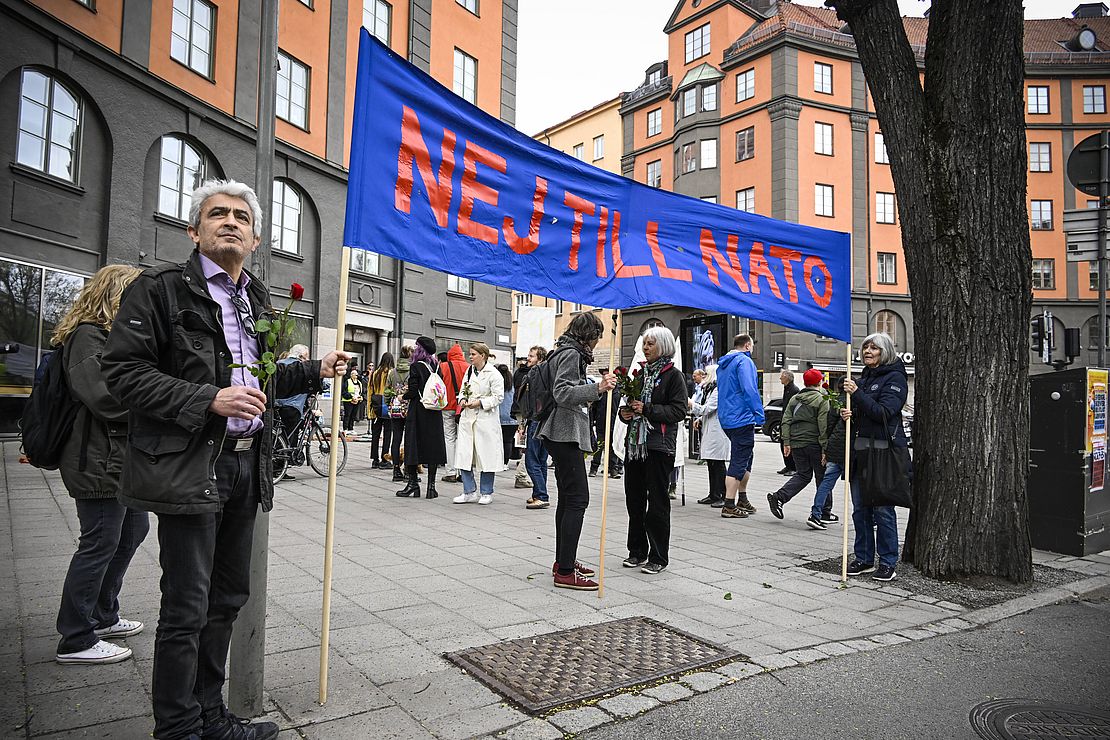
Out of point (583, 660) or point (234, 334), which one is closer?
point (234, 334)

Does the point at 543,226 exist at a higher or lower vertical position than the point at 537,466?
higher

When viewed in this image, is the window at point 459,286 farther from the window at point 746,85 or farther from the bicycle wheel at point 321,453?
the window at point 746,85

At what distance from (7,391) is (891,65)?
1430cm

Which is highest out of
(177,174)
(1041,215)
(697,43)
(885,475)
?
(697,43)

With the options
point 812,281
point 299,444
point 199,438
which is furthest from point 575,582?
point 299,444

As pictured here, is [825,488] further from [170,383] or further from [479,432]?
[170,383]

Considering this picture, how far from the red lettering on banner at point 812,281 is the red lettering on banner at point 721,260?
0.73m

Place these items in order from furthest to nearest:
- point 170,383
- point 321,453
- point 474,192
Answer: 1. point 321,453
2. point 474,192
3. point 170,383

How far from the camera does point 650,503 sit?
20.0 feet

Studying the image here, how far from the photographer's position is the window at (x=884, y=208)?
1505 inches

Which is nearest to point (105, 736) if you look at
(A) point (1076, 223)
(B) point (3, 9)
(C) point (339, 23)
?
(A) point (1076, 223)

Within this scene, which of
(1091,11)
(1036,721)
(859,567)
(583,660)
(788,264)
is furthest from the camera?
(1091,11)

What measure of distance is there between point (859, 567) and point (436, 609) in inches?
141

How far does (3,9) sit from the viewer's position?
1283 cm
